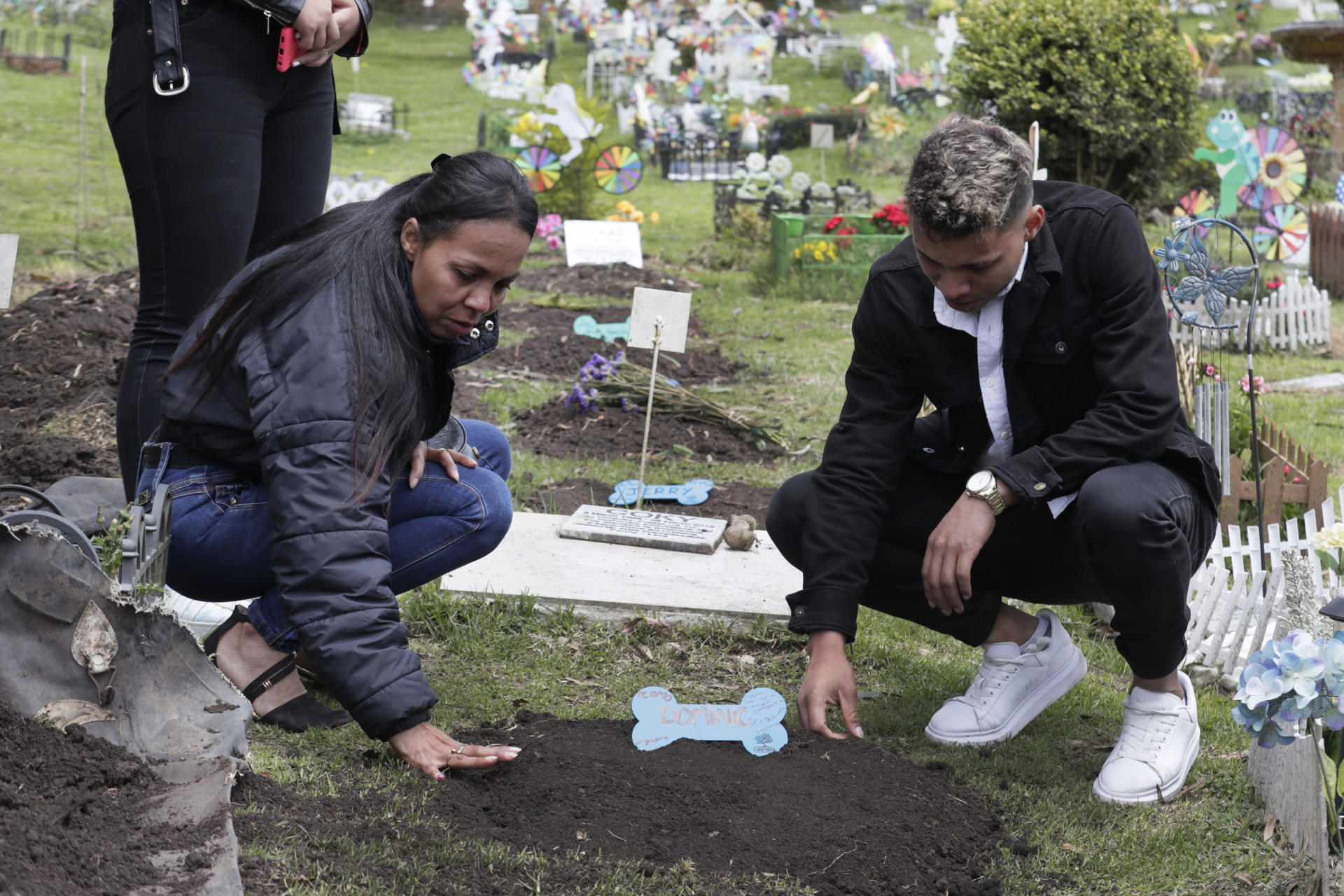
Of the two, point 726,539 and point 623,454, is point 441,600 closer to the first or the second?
point 726,539

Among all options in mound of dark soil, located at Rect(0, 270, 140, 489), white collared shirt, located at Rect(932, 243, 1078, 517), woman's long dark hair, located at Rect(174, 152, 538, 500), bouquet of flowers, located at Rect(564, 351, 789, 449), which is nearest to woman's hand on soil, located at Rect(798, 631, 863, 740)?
white collared shirt, located at Rect(932, 243, 1078, 517)

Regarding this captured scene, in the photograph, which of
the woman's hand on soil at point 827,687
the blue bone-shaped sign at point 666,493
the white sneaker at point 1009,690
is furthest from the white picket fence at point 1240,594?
the blue bone-shaped sign at point 666,493

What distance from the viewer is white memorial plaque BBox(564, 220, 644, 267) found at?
27.8ft

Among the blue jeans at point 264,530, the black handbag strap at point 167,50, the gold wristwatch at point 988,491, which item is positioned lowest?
the blue jeans at point 264,530

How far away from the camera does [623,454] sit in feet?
15.2

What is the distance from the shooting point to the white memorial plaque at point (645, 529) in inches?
138

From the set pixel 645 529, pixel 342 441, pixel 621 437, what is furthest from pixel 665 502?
pixel 342 441

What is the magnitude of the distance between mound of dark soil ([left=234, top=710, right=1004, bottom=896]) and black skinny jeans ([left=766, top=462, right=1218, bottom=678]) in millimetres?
404

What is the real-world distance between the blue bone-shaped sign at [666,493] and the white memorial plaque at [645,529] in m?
0.25

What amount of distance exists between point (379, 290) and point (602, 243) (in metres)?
6.57

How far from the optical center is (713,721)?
238cm

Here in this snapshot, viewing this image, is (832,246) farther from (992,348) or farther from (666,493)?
(992,348)

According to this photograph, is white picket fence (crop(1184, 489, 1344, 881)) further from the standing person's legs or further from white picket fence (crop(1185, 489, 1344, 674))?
the standing person's legs

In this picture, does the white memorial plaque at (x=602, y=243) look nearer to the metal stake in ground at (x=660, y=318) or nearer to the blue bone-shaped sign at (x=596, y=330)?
the blue bone-shaped sign at (x=596, y=330)
